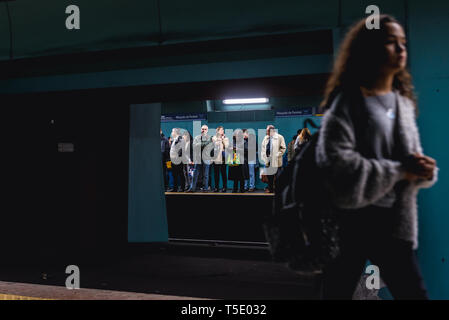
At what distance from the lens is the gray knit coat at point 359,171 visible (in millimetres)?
1456

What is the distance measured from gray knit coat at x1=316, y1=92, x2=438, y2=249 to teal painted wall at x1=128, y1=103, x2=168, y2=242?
4.13 m


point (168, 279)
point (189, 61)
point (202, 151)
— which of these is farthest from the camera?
point (202, 151)

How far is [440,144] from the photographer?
2998 millimetres

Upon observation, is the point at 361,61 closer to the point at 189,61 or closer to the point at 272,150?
the point at 189,61

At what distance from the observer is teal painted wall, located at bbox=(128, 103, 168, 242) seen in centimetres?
535

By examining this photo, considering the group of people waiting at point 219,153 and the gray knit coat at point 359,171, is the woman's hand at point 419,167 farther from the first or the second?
the group of people waiting at point 219,153

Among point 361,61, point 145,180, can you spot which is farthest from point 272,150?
point 361,61

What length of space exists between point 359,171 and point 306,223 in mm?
321

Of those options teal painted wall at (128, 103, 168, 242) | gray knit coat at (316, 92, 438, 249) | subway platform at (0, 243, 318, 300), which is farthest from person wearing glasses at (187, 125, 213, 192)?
gray knit coat at (316, 92, 438, 249)

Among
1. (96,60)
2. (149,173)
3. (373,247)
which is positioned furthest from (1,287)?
(373,247)

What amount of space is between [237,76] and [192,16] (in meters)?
0.86

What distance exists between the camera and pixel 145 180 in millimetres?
5406

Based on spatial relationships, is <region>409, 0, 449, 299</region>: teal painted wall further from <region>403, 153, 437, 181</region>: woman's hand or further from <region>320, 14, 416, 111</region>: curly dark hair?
<region>403, 153, 437, 181</region>: woman's hand

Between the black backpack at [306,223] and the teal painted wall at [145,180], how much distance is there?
391cm
